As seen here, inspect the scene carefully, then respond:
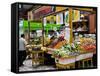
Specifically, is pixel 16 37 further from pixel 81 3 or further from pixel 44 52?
pixel 81 3

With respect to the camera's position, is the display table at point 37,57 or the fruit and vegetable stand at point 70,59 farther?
the fruit and vegetable stand at point 70,59

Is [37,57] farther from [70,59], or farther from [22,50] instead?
[70,59]

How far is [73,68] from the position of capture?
298cm

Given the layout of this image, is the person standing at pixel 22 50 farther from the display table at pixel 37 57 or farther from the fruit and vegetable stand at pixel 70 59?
the fruit and vegetable stand at pixel 70 59

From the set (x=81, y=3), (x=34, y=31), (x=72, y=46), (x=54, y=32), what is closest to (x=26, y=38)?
(x=34, y=31)

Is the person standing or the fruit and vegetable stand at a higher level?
the person standing

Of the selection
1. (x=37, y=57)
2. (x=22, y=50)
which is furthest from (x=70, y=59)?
(x=22, y=50)

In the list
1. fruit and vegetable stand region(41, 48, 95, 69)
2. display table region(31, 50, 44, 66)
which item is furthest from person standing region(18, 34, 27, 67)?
fruit and vegetable stand region(41, 48, 95, 69)

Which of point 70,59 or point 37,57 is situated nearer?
point 37,57

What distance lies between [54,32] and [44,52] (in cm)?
22

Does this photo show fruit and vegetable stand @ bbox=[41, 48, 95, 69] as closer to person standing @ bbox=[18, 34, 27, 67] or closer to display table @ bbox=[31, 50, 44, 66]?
display table @ bbox=[31, 50, 44, 66]

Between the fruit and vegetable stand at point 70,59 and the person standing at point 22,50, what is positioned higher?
the person standing at point 22,50

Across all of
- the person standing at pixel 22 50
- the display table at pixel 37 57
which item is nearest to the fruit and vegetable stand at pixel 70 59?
the display table at pixel 37 57

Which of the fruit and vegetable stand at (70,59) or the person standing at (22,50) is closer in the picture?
the person standing at (22,50)
